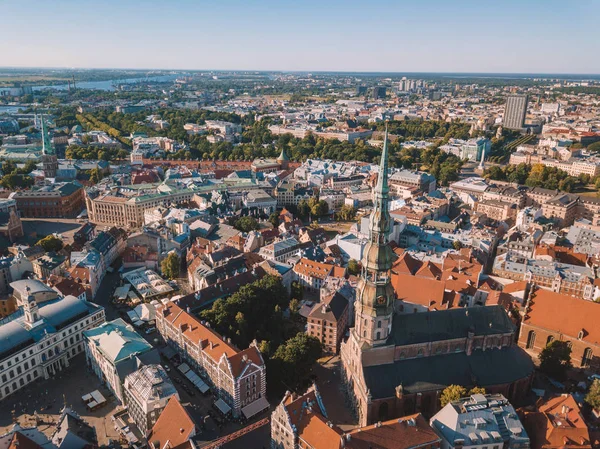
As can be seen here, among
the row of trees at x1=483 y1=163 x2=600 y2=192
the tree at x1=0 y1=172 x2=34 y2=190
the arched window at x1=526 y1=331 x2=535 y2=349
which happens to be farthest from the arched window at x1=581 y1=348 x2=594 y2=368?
the tree at x1=0 y1=172 x2=34 y2=190

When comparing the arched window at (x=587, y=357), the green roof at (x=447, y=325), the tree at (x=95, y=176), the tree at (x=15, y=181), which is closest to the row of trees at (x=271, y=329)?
the green roof at (x=447, y=325)

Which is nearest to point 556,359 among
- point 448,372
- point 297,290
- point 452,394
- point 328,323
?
point 448,372

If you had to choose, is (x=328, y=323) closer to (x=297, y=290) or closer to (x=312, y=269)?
(x=297, y=290)

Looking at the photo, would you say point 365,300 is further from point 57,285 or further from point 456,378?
point 57,285

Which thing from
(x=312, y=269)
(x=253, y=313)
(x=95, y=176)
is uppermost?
(x=95, y=176)

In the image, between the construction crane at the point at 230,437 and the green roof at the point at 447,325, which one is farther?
the green roof at the point at 447,325

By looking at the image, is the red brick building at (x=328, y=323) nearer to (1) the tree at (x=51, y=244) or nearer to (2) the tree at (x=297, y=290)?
(2) the tree at (x=297, y=290)
